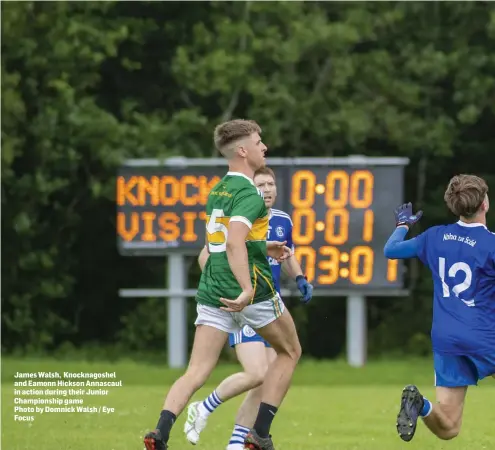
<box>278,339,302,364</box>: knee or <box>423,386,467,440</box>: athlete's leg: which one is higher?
<box>278,339,302,364</box>: knee

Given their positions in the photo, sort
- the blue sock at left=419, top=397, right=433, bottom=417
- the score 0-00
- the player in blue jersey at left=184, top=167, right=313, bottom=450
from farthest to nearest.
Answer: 1. the score 0-00
2. the player in blue jersey at left=184, top=167, right=313, bottom=450
3. the blue sock at left=419, top=397, right=433, bottom=417

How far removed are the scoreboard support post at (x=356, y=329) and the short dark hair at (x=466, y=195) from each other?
482 inches

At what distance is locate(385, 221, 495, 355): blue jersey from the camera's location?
8070 mm

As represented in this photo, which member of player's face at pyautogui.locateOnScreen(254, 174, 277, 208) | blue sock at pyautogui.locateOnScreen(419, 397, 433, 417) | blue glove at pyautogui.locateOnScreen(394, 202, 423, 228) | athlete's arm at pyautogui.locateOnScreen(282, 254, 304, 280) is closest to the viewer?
blue sock at pyautogui.locateOnScreen(419, 397, 433, 417)

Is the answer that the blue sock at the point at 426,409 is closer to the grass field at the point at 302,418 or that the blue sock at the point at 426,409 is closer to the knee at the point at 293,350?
the knee at the point at 293,350

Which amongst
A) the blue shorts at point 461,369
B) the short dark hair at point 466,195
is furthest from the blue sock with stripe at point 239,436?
the short dark hair at point 466,195

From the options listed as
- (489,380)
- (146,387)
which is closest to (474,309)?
(146,387)

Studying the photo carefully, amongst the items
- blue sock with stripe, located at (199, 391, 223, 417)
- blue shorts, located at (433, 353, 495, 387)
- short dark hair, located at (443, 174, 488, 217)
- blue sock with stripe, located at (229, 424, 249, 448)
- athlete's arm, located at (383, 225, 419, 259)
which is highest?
short dark hair, located at (443, 174, 488, 217)

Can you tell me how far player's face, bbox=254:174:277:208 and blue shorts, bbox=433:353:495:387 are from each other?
2.22m

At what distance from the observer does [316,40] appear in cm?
2452

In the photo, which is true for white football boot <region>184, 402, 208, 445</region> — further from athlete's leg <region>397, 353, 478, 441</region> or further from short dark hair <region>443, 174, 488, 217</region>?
short dark hair <region>443, 174, 488, 217</region>

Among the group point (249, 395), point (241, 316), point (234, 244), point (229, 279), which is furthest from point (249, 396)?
point (234, 244)

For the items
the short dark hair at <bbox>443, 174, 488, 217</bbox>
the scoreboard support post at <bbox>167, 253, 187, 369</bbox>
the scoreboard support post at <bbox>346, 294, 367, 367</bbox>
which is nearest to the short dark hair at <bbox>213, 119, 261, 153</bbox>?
the short dark hair at <bbox>443, 174, 488, 217</bbox>

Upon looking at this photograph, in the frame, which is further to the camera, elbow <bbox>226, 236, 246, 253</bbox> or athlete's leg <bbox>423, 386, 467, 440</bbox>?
athlete's leg <bbox>423, 386, 467, 440</bbox>
